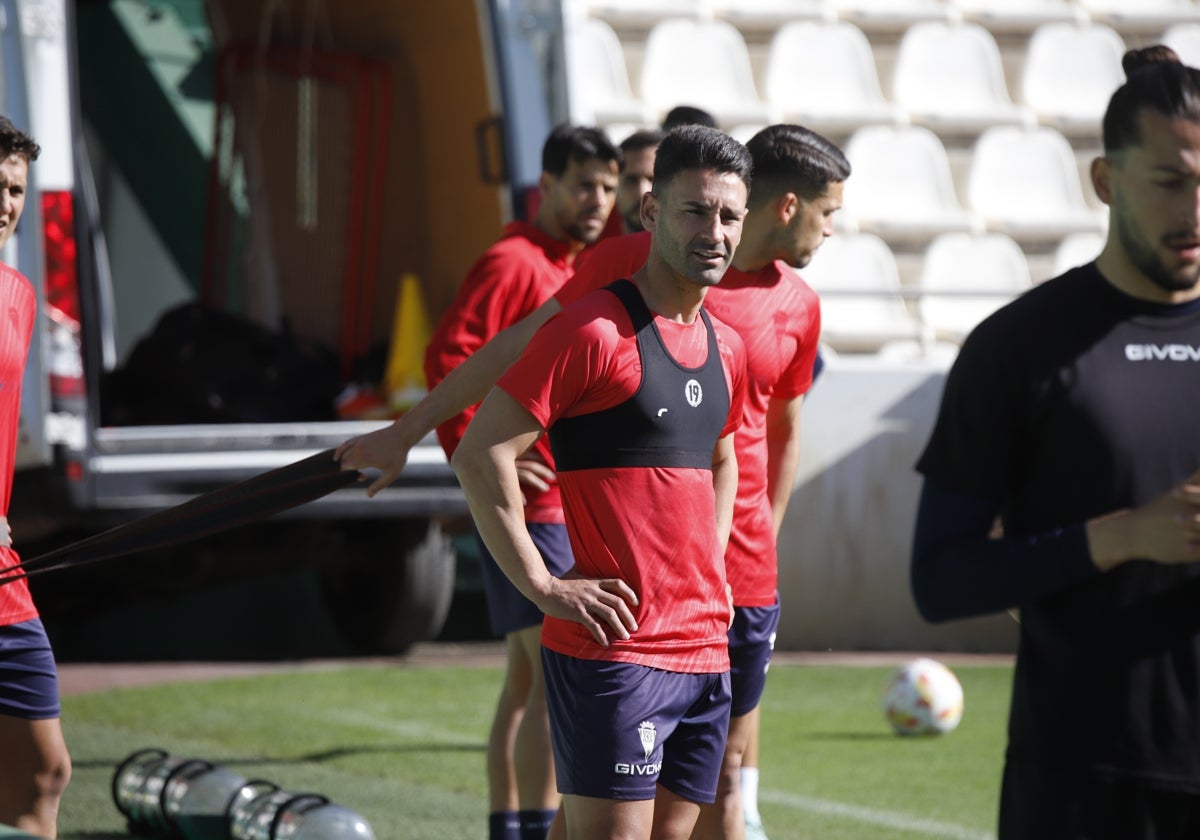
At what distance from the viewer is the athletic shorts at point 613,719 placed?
3148mm

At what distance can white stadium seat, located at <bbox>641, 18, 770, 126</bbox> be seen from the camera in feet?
38.5

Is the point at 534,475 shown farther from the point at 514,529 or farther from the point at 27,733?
the point at 27,733

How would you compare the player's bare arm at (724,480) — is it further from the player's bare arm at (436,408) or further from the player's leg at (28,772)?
the player's leg at (28,772)

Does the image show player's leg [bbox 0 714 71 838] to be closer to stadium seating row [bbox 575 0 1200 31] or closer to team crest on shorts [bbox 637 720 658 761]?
team crest on shorts [bbox 637 720 658 761]

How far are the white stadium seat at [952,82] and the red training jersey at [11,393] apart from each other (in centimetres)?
956

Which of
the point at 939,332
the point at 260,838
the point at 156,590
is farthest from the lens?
the point at 939,332

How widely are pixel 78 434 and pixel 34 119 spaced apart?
1121 mm

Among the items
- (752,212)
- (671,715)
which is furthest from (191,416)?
(671,715)

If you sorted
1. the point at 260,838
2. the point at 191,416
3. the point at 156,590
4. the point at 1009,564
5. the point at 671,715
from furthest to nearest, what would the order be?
1. the point at 156,590
2. the point at 191,416
3. the point at 260,838
4. the point at 671,715
5. the point at 1009,564

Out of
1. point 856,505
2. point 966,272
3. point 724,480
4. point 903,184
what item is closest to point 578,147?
point 724,480

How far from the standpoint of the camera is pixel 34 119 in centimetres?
639

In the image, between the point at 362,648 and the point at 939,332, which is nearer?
the point at 362,648

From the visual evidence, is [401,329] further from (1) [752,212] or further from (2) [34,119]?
(1) [752,212]

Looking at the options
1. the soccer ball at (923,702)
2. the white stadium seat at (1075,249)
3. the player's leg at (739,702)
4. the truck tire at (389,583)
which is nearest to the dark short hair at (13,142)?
the player's leg at (739,702)
